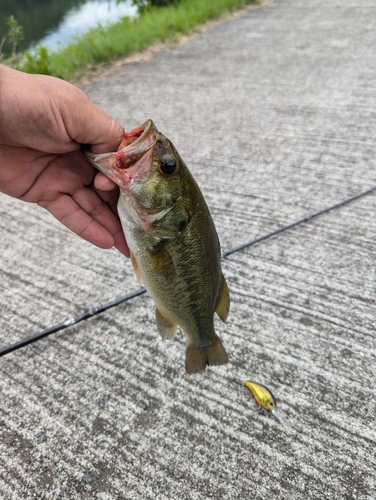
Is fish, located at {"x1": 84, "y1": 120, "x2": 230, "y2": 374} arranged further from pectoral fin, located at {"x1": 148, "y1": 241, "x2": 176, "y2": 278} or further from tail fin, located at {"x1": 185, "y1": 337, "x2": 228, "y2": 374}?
tail fin, located at {"x1": 185, "y1": 337, "x2": 228, "y2": 374}

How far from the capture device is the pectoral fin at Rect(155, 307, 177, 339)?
204 centimetres

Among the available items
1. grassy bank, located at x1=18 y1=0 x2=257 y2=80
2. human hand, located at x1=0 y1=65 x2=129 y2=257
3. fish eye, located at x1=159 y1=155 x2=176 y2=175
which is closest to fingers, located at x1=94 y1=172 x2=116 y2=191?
human hand, located at x1=0 y1=65 x2=129 y2=257

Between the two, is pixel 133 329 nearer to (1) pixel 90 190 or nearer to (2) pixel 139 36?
(1) pixel 90 190

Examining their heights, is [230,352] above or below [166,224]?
below

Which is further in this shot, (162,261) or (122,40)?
(122,40)

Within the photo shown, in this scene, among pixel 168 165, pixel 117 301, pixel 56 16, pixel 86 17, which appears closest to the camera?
pixel 168 165

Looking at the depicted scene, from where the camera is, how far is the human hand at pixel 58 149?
1.82 m

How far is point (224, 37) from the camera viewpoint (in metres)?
6.80

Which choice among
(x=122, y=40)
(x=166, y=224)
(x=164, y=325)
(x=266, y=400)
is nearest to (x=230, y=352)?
(x=266, y=400)

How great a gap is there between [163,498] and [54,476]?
0.48 m

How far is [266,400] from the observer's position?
6.75 feet

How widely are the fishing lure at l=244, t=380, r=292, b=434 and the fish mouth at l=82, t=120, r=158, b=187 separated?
1162mm

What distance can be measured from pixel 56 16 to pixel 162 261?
1741cm

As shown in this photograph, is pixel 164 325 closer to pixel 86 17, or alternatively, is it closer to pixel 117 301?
pixel 117 301
